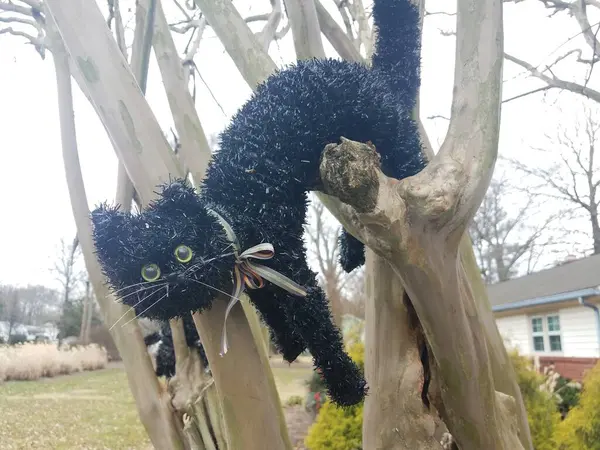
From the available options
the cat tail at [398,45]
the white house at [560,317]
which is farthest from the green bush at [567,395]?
Answer: the cat tail at [398,45]

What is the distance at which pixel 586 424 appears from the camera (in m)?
3.34

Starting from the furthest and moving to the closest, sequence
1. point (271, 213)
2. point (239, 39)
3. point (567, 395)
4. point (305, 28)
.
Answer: point (567, 395) → point (305, 28) → point (239, 39) → point (271, 213)

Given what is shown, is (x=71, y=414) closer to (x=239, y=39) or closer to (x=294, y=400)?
(x=239, y=39)

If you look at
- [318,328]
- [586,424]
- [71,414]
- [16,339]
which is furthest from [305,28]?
[71,414]

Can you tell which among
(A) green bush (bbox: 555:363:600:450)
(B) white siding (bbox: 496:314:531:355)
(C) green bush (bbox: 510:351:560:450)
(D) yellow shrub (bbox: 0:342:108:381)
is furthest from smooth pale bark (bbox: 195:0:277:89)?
(B) white siding (bbox: 496:314:531:355)

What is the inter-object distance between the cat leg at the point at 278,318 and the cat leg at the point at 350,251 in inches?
20.1

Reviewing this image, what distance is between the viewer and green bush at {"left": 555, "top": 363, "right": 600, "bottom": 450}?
3316 mm

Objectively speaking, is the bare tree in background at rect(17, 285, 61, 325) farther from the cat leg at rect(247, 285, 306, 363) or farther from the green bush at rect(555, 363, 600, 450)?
the green bush at rect(555, 363, 600, 450)

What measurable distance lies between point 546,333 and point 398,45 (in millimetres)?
8607

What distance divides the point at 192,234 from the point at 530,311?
9391mm

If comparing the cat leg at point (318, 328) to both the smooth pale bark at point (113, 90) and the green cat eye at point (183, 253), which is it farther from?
the smooth pale bark at point (113, 90)

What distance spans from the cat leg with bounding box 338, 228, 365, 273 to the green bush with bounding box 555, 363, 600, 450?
282 centimetres

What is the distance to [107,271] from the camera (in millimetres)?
886

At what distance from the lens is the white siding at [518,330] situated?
907 centimetres
